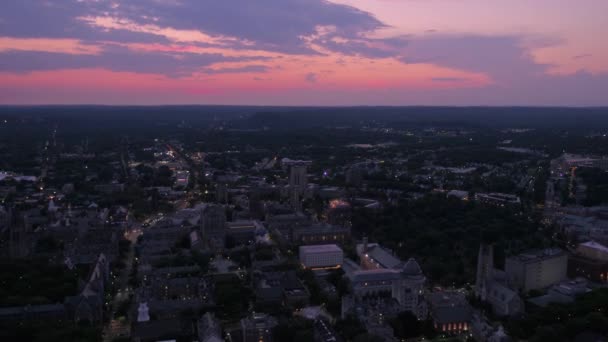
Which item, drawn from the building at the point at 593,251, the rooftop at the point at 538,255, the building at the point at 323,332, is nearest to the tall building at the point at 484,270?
the rooftop at the point at 538,255

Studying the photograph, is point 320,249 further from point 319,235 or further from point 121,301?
point 121,301

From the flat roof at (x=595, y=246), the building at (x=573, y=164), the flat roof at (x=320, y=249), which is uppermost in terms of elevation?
the building at (x=573, y=164)

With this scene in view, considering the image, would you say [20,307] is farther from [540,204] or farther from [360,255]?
[540,204]

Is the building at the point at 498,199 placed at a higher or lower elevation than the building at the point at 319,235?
higher

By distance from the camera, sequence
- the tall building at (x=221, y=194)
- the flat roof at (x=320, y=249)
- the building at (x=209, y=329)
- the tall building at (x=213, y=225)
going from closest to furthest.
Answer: the building at (x=209, y=329)
the flat roof at (x=320, y=249)
the tall building at (x=213, y=225)
the tall building at (x=221, y=194)

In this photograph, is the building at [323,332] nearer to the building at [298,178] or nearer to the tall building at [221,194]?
the building at [298,178]

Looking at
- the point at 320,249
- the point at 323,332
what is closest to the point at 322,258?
the point at 320,249

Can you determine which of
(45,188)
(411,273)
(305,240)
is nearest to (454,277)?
(411,273)

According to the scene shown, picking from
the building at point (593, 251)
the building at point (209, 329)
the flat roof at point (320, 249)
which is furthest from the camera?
the flat roof at point (320, 249)
